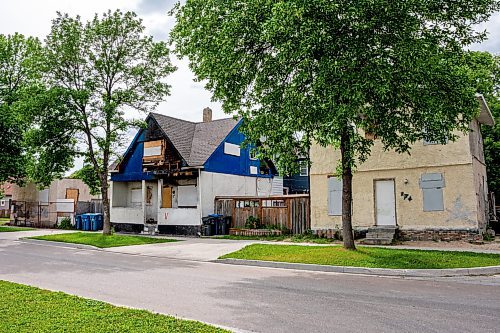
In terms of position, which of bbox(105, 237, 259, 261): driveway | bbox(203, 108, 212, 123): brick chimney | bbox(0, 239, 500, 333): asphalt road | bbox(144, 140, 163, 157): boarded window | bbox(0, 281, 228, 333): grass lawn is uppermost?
bbox(203, 108, 212, 123): brick chimney

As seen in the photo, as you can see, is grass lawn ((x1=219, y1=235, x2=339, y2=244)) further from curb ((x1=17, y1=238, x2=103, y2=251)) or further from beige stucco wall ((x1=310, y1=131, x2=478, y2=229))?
curb ((x1=17, y1=238, x2=103, y2=251))

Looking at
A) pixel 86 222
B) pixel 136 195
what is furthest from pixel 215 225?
pixel 86 222

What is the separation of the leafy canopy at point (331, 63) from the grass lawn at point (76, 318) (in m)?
7.10

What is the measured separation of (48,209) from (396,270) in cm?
3066

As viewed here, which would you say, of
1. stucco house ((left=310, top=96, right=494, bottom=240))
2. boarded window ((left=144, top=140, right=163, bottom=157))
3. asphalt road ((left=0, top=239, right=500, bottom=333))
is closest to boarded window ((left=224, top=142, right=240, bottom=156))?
boarded window ((left=144, top=140, right=163, bottom=157))

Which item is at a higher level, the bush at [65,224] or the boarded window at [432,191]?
the boarded window at [432,191]

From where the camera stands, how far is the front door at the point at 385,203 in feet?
61.4

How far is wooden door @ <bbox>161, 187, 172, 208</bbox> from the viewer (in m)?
25.9

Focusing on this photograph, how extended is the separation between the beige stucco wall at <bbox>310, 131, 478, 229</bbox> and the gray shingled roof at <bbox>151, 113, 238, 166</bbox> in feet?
24.7

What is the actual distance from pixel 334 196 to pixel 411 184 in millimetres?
3551

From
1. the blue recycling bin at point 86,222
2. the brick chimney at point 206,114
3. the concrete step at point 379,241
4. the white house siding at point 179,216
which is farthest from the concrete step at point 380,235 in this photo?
the blue recycling bin at point 86,222

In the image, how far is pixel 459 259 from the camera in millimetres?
12062

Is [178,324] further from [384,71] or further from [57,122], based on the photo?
[57,122]

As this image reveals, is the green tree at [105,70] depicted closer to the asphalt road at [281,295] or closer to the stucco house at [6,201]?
the asphalt road at [281,295]
